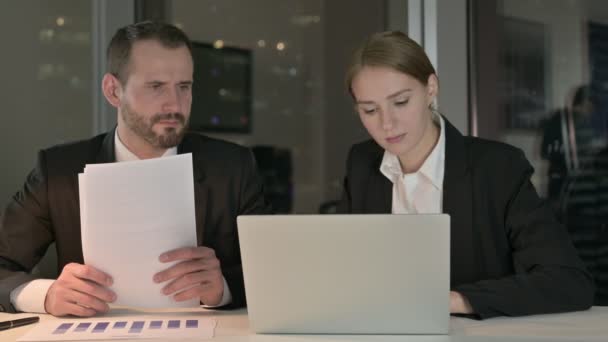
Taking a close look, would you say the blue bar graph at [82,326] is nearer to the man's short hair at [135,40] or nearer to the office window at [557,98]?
the man's short hair at [135,40]

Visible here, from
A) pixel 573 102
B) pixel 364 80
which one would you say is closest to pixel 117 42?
pixel 364 80

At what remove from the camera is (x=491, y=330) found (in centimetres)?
149

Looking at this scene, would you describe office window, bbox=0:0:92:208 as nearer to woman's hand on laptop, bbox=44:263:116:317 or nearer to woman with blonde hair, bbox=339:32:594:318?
woman's hand on laptop, bbox=44:263:116:317

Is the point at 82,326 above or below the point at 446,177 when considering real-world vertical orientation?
below

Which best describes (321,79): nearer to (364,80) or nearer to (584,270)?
(364,80)

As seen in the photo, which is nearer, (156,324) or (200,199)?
(156,324)

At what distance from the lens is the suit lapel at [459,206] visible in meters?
2.03

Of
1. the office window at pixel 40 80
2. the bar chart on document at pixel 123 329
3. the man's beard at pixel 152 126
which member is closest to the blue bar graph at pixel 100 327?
the bar chart on document at pixel 123 329

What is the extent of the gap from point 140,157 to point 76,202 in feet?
0.78

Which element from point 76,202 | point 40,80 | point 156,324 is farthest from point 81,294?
point 40,80

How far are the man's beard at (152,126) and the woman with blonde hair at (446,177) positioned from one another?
53cm

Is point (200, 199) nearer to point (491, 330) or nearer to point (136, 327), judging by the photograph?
point (136, 327)

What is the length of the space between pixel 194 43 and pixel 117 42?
1.32m

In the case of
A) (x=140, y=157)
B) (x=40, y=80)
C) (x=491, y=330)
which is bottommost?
(x=491, y=330)
